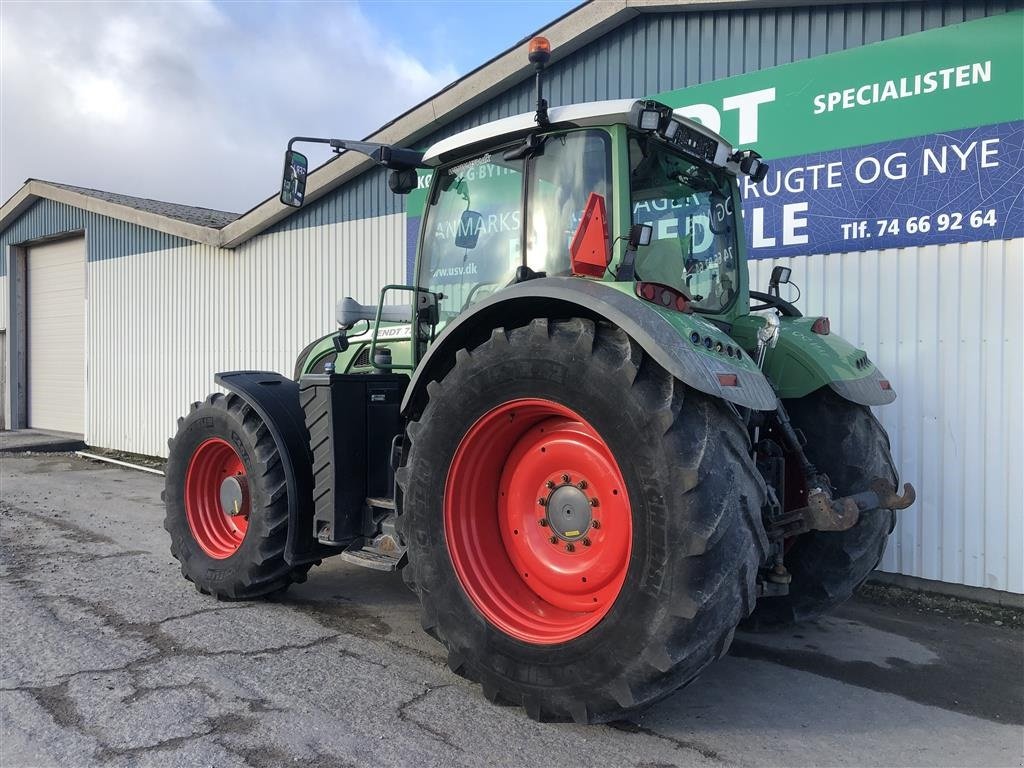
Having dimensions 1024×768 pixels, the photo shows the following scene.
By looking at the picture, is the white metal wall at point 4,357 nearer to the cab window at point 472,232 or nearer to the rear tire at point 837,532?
the cab window at point 472,232

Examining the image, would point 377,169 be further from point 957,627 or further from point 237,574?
point 957,627

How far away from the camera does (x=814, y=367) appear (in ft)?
13.4

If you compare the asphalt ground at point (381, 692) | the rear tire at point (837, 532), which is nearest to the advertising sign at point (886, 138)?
the rear tire at point (837, 532)

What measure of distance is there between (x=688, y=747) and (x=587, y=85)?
6111 millimetres

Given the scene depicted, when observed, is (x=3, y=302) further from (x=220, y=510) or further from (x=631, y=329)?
(x=631, y=329)

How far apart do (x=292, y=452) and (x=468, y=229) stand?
65.9 inches

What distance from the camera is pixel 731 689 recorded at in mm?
3756

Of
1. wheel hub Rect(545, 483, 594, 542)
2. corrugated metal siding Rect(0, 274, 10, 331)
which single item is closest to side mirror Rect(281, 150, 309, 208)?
wheel hub Rect(545, 483, 594, 542)

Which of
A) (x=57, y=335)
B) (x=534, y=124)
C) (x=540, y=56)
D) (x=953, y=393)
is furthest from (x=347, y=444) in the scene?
(x=57, y=335)

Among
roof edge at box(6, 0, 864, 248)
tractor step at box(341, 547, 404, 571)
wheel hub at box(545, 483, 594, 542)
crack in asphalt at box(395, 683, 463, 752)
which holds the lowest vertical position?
crack in asphalt at box(395, 683, 463, 752)

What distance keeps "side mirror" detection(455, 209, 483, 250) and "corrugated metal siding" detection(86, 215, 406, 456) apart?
201 inches

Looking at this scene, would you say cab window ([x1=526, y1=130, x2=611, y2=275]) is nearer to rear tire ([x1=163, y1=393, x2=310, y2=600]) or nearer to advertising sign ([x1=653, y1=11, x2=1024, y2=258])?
rear tire ([x1=163, y1=393, x2=310, y2=600])

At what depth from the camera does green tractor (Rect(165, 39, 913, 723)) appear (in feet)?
9.50

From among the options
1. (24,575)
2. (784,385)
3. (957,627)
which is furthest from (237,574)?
(957,627)
